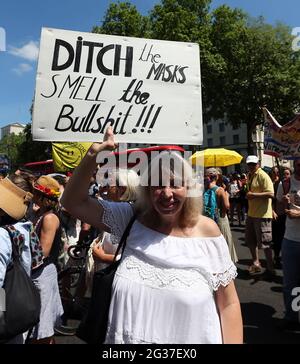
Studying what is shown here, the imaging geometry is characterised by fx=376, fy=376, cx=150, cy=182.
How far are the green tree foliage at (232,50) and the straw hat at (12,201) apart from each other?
2485 cm

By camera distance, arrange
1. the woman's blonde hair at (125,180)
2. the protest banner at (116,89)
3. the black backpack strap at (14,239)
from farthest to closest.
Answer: the woman's blonde hair at (125,180)
the protest banner at (116,89)
the black backpack strap at (14,239)

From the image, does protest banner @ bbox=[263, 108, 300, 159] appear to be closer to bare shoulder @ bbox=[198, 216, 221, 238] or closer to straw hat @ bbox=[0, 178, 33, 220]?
bare shoulder @ bbox=[198, 216, 221, 238]

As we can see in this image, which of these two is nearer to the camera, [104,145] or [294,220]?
[104,145]

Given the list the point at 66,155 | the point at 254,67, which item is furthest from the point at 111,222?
the point at 254,67

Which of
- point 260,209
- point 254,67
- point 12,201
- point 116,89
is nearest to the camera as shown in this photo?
point 12,201

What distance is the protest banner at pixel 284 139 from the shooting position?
501 centimetres

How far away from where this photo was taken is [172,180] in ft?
6.01

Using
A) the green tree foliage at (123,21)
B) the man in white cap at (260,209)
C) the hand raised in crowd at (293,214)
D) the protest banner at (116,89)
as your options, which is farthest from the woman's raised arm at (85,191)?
the green tree foliage at (123,21)

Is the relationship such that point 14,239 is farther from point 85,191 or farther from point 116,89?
point 116,89

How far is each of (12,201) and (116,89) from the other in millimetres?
902

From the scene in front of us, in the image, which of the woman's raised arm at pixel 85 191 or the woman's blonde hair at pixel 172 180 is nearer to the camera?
the woman's raised arm at pixel 85 191

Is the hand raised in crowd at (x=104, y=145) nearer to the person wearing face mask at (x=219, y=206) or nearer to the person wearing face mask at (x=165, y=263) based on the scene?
the person wearing face mask at (x=165, y=263)

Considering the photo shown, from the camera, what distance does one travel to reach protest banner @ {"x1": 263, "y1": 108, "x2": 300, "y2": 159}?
16.4ft

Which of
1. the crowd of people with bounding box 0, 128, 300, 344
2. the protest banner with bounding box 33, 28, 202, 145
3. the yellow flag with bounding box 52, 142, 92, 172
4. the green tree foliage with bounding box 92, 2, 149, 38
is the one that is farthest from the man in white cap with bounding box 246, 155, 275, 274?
the green tree foliage with bounding box 92, 2, 149, 38
